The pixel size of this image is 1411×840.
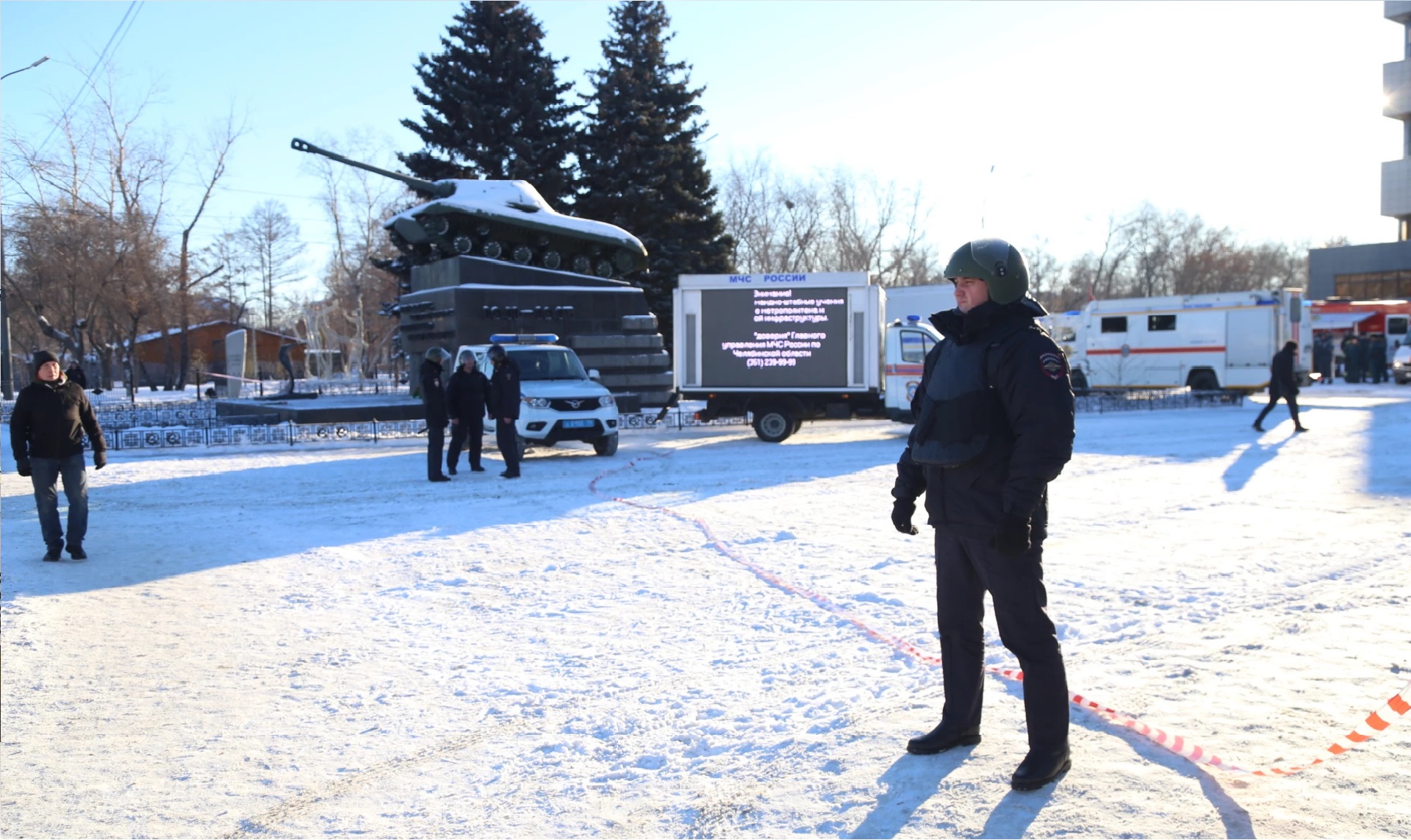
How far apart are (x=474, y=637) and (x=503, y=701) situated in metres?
1.27

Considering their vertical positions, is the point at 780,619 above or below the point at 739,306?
below

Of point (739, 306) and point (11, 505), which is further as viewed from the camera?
point (739, 306)

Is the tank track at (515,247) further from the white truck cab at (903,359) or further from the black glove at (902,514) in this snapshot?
the black glove at (902,514)

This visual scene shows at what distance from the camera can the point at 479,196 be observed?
1021 inches

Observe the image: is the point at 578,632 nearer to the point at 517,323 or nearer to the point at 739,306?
the point at 739,306

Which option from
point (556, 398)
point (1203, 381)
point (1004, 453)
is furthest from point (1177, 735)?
point (1203, 381)

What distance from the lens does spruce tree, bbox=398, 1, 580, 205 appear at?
39625 millimetres

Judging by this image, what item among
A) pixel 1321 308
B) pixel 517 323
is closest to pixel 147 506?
pixel 517 323

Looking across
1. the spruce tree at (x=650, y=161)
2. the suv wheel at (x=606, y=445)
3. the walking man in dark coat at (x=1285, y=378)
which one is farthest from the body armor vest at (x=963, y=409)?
the spruce tree at (x=650, y=161)

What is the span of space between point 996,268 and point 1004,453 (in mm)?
669

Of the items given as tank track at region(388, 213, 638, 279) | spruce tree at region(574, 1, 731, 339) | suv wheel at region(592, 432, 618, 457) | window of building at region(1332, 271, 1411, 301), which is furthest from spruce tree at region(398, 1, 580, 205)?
window of building at region(1332, 271, 1411, 301)

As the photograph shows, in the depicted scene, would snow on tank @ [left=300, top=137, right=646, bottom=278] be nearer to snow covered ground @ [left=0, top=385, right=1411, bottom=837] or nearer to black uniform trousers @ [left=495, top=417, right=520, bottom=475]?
Result: black uniform trousers @ [left=495, top=417, right=520, bottom=475]

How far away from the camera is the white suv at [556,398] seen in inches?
616

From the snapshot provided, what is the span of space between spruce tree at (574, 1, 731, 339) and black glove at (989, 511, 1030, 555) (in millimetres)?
36914
